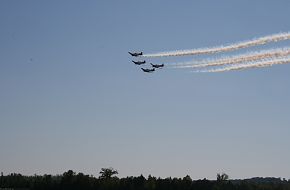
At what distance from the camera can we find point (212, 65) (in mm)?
73000

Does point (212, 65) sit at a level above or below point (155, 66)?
below

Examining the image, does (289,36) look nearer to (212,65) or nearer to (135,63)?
(212,65)

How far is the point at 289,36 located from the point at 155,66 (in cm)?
5458

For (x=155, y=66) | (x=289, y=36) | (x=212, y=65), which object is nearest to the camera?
(x=289, y=36)

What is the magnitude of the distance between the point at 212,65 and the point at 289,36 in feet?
48.1

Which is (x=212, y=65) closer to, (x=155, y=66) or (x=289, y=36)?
(x=289, y=36)

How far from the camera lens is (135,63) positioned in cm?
11681

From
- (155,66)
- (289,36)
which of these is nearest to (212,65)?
(289,36)

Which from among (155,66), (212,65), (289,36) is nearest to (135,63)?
(155,66)

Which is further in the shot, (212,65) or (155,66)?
(155,66)

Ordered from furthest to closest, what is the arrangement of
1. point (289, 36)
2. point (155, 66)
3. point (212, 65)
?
point (155, 66) → point (212, 65) → point (289, 36)

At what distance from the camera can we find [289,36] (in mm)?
60500

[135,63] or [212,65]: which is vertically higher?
[135,63]

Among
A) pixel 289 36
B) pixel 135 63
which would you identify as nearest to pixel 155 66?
pixel 135 63
